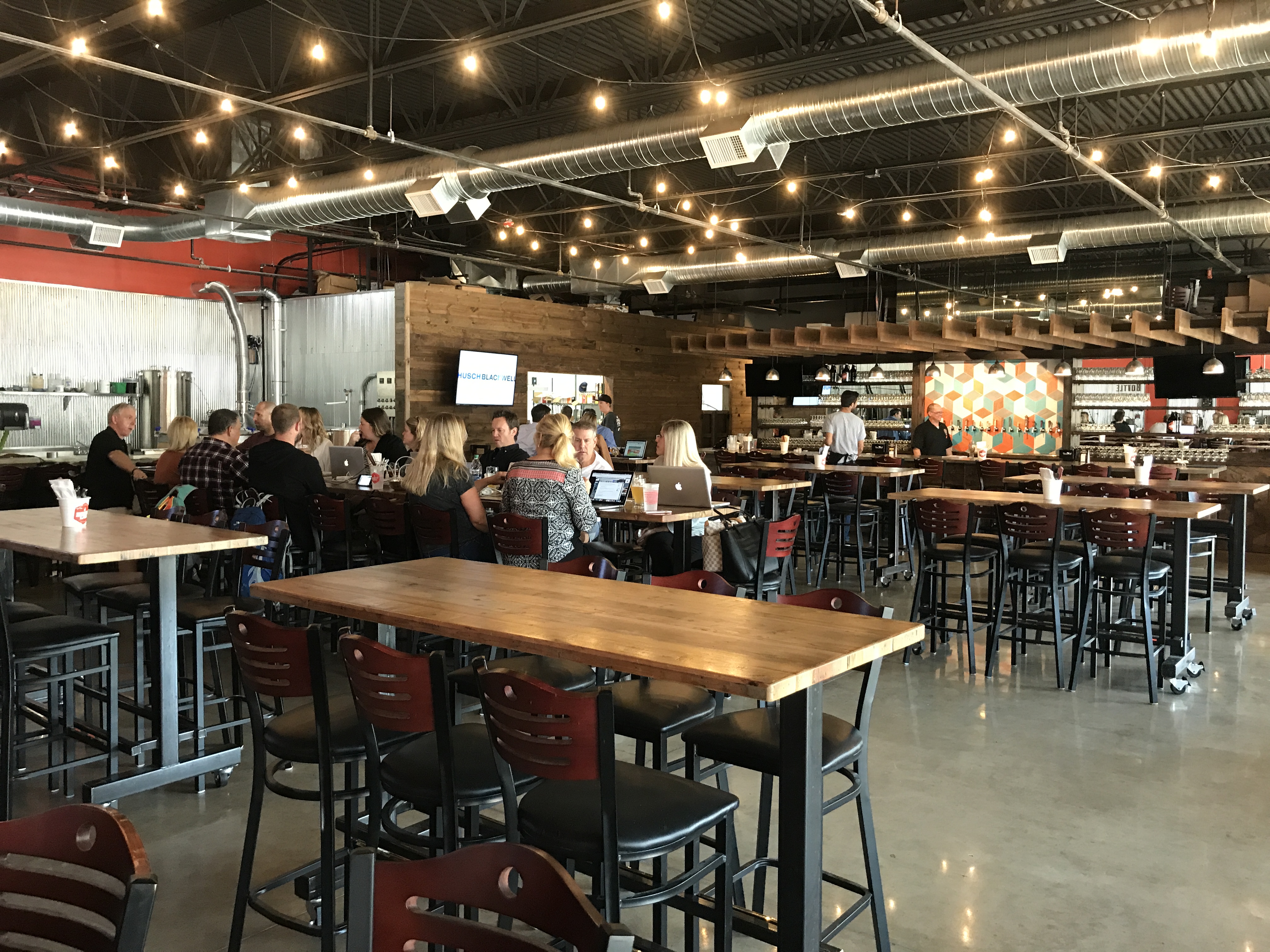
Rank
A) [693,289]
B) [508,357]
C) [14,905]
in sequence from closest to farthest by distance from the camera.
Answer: [14,905], [508,357], [693,289]

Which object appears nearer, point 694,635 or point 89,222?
point 694,635

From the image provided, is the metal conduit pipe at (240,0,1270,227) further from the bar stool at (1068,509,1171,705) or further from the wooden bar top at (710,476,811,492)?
the bar stool at (1068,509,1171,705)

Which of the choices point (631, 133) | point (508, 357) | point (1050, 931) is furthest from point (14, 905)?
point (508, 357)

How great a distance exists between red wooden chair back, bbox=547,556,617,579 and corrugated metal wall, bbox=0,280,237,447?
11.2 meters

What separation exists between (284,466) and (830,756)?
478cm

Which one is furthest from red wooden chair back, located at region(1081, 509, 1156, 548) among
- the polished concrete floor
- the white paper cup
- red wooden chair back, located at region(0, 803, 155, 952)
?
red wooden chair back, located at region(0, 803, 155, 952)

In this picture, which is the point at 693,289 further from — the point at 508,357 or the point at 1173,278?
the point at 1173,278

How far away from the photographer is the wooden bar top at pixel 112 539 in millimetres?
3664

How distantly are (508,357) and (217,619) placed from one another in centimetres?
1026

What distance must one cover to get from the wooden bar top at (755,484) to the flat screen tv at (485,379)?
5.93 m

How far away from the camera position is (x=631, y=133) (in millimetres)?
8141

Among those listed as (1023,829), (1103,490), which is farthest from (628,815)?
(1103,490)

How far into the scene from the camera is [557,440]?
577cm

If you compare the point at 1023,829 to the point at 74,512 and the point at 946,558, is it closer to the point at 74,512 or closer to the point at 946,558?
the point at 946,558
